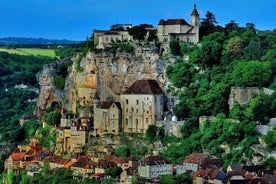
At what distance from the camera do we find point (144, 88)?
71.6 m

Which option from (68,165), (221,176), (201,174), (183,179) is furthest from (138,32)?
(221,176)

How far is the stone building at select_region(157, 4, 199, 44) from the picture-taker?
75.9m

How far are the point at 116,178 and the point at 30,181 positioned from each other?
33.2ft

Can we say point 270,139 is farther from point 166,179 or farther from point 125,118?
point 125,118

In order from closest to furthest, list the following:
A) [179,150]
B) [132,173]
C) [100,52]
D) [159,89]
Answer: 1. [132,173]
2. [179,150]
3. [159,89]
4. [100,52]

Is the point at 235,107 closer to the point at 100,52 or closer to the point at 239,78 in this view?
the point at 239,78

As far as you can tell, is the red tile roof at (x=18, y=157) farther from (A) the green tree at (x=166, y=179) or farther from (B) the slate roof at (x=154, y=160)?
(A) the green tree at (x=166, y=179)

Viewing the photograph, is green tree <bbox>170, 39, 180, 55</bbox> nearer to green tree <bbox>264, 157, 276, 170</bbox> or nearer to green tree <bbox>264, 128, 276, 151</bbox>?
green tree <bbox>264, 128, 276, 151</bbox>

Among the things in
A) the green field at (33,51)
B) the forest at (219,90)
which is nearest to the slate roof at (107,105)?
the forest at (219,90)

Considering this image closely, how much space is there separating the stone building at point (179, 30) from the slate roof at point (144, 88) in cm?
526

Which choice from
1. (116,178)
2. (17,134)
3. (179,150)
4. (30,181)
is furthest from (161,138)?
(17,134)

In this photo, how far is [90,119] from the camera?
7438cm

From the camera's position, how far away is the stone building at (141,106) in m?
70.7

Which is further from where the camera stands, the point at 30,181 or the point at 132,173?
the point at 30,181
